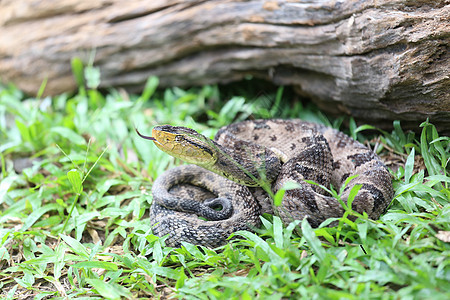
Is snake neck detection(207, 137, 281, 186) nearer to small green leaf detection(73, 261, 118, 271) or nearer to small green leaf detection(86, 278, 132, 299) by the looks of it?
small green leaf detection(73, 261, 118, 271)

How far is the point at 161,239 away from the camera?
11.7 feet

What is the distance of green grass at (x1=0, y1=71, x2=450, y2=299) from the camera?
9.05ft

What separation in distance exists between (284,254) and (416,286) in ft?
2.94

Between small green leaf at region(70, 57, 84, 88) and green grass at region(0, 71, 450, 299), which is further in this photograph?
small green leaf at region(70, 57, 84, 88)

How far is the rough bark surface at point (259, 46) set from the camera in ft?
12.3

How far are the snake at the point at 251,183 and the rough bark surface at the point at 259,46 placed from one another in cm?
74

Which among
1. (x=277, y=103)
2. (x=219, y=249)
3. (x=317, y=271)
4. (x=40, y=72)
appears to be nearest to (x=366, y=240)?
(x=317, y=271)

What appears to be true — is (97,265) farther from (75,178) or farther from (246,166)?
(246,166)

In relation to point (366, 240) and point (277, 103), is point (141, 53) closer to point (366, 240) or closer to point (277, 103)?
point (277, 103)

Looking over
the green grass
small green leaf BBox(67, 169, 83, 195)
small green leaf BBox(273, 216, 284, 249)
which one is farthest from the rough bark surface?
small green leaf BBox(67, 169, 83, 195)

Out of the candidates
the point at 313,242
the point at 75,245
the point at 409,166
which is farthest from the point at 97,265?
the point at 409,166

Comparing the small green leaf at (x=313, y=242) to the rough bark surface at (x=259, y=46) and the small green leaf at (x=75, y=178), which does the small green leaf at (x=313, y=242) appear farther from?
the small green leaf at (x=75, y=178)

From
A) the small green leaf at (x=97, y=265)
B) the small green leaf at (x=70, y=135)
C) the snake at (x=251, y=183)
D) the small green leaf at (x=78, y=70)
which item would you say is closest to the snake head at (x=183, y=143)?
the snake at (x=251, y=183)

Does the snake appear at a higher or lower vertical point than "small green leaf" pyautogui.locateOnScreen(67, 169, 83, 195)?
lower
